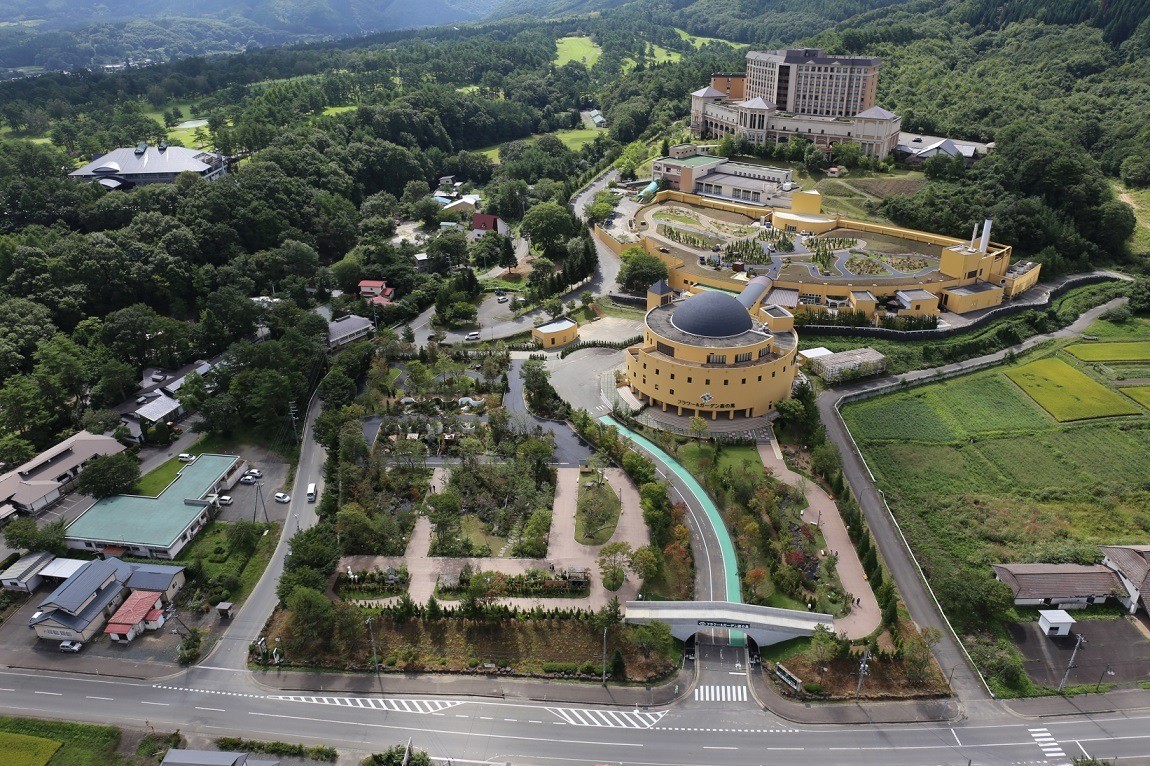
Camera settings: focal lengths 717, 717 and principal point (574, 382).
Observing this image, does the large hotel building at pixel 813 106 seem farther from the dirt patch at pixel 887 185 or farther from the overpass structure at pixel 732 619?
the overpass structure at pixel 732 619

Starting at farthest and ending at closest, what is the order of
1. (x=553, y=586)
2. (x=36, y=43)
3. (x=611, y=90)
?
(x=36, y=43)
(x=611, y=90)
(x=553, y=586)

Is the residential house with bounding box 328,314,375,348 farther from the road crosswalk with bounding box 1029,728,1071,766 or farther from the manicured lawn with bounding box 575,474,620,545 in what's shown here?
the road crosswalk with bounding box 1029,728,1071,766

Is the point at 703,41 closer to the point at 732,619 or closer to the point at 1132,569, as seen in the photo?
the point at 1132,569

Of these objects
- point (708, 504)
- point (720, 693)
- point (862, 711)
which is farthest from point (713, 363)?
point (862, 711)

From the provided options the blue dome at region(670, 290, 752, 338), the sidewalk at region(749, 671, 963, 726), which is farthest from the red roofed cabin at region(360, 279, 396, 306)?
the sidewalk at region(749, 671, 963, 726)

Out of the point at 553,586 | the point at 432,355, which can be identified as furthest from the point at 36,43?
the point at 553,586

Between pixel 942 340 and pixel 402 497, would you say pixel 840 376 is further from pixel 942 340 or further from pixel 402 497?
pixel 402 497

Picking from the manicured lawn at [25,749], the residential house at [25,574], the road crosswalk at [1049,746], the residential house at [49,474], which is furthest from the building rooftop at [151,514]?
the road crosswalk at [1049,746]
